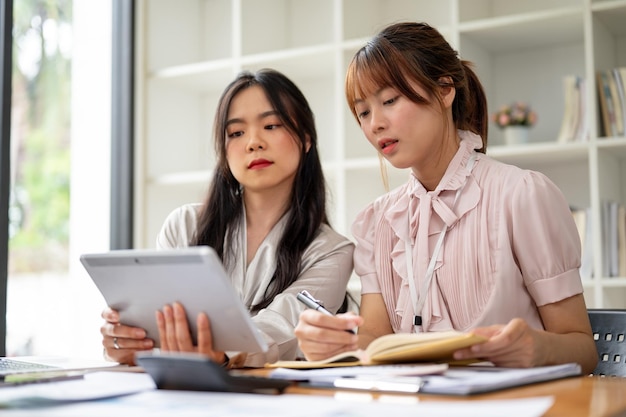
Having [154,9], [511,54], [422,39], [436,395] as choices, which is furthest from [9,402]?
[154,9]

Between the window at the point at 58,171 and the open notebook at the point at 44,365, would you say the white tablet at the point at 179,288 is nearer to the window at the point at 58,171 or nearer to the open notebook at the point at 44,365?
the open notebook at the point at 44,365

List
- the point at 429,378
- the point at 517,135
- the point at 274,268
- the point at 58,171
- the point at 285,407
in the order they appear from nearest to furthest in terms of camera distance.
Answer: the point at 285,407 → the point at 429,378 → the point at 274,268 → the point at 517,135 → the point at 58,171

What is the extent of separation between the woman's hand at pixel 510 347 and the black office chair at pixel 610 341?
33 cm

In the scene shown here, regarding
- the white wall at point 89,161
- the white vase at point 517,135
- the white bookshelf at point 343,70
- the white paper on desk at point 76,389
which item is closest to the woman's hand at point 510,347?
the white paper on desk at point 76,389

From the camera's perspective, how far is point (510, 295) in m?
1.50

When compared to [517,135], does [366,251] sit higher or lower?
lower

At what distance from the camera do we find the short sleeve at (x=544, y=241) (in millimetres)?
1445

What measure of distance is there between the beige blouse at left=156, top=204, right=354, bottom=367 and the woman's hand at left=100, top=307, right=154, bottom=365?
307mm

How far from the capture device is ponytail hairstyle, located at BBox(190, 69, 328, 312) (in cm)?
198

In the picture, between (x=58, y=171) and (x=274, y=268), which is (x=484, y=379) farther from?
(x=58, y=171)

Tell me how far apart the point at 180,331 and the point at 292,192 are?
2.90 feet

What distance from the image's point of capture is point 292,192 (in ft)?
6.74

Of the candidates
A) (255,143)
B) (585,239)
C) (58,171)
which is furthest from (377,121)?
(58,171)

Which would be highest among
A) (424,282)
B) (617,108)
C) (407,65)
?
(617,108)
